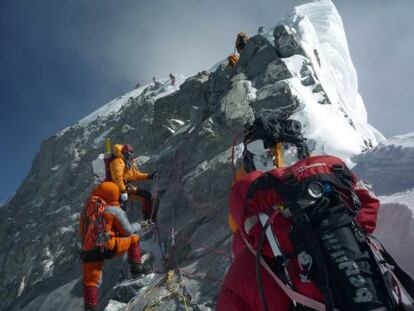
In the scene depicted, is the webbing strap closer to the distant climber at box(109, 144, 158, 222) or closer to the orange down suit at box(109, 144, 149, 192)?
the distant climber at box(109, 144, 158, 222)

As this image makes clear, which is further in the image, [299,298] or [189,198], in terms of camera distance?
[189,198]

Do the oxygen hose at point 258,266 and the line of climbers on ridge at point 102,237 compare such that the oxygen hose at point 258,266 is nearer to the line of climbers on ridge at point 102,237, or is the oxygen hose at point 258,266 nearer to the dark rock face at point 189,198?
the dark rock face at point 189,198

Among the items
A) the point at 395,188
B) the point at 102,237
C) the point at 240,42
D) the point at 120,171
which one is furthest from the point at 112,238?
the point at 240,42

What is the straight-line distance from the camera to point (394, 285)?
2.10 metres

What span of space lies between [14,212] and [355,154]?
3015cm

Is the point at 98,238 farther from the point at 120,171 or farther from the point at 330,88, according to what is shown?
the point at 330,88

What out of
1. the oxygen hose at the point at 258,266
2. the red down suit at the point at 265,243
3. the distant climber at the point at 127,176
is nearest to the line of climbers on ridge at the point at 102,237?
the distant climber at the point at 127,176

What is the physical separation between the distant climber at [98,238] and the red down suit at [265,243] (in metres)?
4.76

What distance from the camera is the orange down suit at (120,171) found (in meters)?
8.33

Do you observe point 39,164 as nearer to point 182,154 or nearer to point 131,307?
point 182,154

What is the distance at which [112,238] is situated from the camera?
6.74 m

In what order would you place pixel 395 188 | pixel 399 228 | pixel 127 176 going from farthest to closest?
pixel 127 176 → pixel 395 188 → pixel 399 228

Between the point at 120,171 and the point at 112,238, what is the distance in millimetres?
1992

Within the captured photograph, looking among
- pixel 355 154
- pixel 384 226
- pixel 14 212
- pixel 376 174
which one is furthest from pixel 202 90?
pixel 14 212
